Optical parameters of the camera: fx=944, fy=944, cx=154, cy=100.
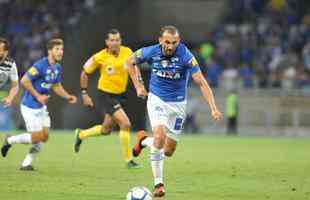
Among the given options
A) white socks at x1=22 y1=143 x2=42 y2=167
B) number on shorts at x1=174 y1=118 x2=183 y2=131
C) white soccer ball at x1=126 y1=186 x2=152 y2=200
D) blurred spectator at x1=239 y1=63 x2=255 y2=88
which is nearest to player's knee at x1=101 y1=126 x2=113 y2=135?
white socks at x1=22 y1=143 x2=42 y2=167

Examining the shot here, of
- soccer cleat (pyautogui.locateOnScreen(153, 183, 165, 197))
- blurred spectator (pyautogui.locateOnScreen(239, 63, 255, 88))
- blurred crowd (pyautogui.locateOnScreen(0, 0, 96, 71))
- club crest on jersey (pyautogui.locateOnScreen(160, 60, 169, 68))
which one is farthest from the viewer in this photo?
blurred crowd (pyautogui.locateOnScreen(0, 0, 96, 71))

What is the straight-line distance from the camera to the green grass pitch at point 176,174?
1376cm

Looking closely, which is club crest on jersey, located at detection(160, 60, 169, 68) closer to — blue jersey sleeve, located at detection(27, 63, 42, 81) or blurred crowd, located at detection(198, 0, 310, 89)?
blue jersey sleeve, located at detection(27, 63, 42, 81)

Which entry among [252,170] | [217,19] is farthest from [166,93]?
[217,19]

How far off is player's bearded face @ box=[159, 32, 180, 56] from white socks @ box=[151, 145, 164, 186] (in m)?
1.46

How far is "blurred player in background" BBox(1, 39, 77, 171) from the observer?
678 inches

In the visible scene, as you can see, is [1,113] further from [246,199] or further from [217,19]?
[246,199]

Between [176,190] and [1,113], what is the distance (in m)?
21.4

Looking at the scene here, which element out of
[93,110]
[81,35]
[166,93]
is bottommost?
[93,110]

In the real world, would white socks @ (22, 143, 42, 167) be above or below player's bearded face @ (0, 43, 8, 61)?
below

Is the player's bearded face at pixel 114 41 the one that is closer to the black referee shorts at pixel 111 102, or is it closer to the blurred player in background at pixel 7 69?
the black referee shorts at pixel 111 102

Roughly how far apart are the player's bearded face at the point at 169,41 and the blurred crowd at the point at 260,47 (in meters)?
20.9

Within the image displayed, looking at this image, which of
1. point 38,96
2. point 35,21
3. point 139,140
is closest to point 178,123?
point 139,140

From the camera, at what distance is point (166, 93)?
47.1 feet
